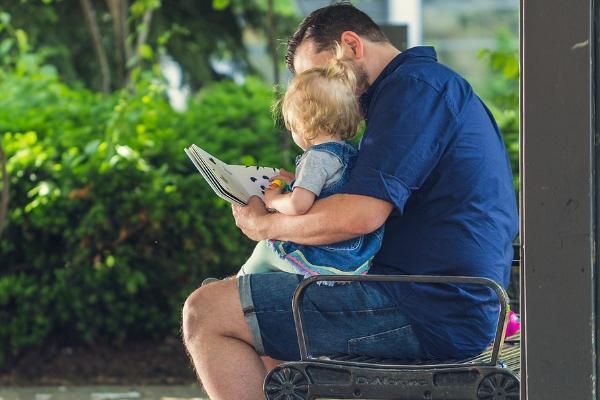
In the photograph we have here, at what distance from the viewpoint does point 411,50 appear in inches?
136

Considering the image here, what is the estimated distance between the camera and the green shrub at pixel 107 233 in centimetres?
639

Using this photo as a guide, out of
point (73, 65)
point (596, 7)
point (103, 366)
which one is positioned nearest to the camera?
point (596, 7)

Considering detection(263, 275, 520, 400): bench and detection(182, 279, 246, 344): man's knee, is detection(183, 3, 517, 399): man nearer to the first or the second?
detection(182, 279, 246, 344): man's knee

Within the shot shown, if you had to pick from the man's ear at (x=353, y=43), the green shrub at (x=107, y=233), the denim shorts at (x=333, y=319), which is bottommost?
the green shrub at (x=107, y=233)

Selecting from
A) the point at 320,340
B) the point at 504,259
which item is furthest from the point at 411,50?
the point at 320,340

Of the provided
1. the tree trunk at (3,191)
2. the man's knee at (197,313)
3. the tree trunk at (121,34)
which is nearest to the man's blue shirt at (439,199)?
the man's knee at (197,313)

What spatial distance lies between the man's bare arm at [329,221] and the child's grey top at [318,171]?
57 mm

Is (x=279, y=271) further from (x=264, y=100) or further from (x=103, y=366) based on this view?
(x=264, y=100)

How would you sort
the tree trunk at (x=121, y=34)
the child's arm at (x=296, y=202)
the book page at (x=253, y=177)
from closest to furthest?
1. the child's arm at (x=296, y=202)
2. the book page at (x=253, y=177)
3. the tree trunk at (x=121, y=34)

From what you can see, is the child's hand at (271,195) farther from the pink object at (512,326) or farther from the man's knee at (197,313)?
the pink object at (512,326)

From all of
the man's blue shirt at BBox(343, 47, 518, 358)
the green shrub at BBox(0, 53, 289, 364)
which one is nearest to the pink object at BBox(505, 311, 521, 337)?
the man's blue shirt at BBox(343, 47, 518, 358)

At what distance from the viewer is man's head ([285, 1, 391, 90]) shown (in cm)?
357

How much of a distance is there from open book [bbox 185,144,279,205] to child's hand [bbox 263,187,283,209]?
2.9 inches

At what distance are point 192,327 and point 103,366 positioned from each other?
11.1 feet
